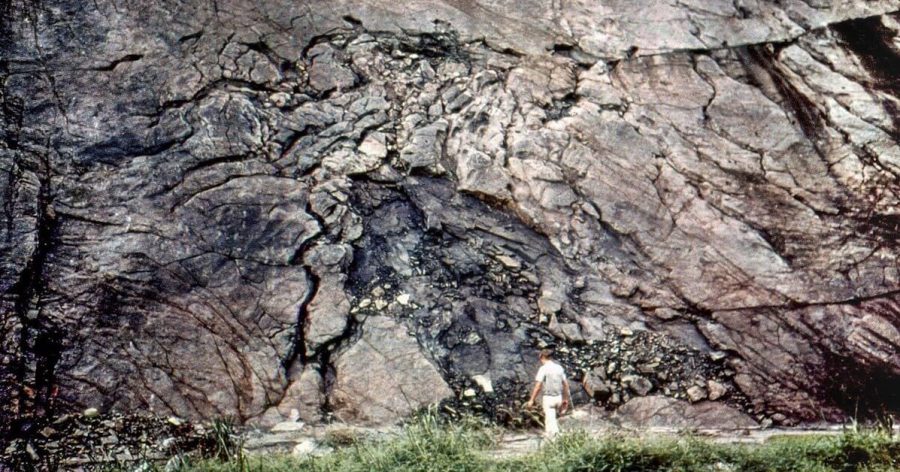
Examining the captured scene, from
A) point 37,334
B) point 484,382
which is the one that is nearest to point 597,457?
point 484,382

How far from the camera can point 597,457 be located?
5117 mm

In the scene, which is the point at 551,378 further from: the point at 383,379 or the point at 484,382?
the point at 383,379

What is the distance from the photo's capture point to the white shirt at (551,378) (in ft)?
19.9

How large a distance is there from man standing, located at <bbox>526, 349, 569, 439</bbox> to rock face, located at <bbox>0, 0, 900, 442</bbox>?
1.39ft

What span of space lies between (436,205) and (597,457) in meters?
2.94

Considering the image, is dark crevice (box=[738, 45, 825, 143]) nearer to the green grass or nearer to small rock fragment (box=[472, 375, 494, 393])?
the green grass

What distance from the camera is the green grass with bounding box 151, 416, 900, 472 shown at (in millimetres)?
5082

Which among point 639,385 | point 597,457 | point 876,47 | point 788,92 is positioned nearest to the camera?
point 597,457

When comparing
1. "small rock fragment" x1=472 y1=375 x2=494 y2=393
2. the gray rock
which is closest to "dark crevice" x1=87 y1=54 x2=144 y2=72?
"small rock fragment" x1=472 y1=375 x2=494 y2=393

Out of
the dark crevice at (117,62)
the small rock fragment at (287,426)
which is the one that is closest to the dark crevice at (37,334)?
the dark crevice at (117,62)

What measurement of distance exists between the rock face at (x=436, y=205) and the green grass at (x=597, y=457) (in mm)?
853

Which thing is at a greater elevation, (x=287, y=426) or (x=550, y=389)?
(x=550, y=389)

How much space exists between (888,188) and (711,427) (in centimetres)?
299

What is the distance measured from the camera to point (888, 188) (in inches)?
297
